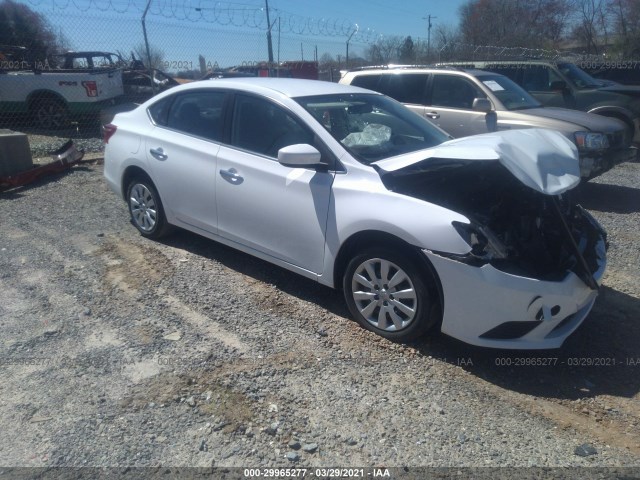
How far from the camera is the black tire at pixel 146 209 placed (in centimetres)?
545

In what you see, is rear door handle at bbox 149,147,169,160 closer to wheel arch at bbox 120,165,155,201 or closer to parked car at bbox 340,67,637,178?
wheel arch at bbox 120,165,155,201

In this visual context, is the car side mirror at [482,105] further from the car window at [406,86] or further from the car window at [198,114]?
the car window at [198,114]

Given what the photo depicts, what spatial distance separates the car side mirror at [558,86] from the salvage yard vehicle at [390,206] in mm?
6800

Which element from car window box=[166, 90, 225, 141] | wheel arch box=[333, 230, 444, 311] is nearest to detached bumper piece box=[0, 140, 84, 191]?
car window box=[166, 90, 225, 141]

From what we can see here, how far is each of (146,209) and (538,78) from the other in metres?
8.41

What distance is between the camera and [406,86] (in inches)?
342

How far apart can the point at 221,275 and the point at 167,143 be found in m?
1.36

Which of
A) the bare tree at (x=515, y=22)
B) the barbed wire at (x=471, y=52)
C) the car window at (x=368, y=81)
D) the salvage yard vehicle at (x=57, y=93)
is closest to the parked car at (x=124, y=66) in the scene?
the salvage yard vehicle at (x=57, y=93)

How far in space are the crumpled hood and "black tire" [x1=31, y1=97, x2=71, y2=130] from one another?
10.7 meters

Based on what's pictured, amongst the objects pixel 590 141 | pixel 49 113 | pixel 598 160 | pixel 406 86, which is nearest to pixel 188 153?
pixel 406 86

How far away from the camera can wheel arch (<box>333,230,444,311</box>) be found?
11.4 feet

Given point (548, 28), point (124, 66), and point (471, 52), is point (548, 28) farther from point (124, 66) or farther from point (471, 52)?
point (124, 66)

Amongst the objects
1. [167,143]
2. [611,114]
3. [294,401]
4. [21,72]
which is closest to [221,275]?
[167,143]

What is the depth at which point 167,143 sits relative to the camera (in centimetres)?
516
